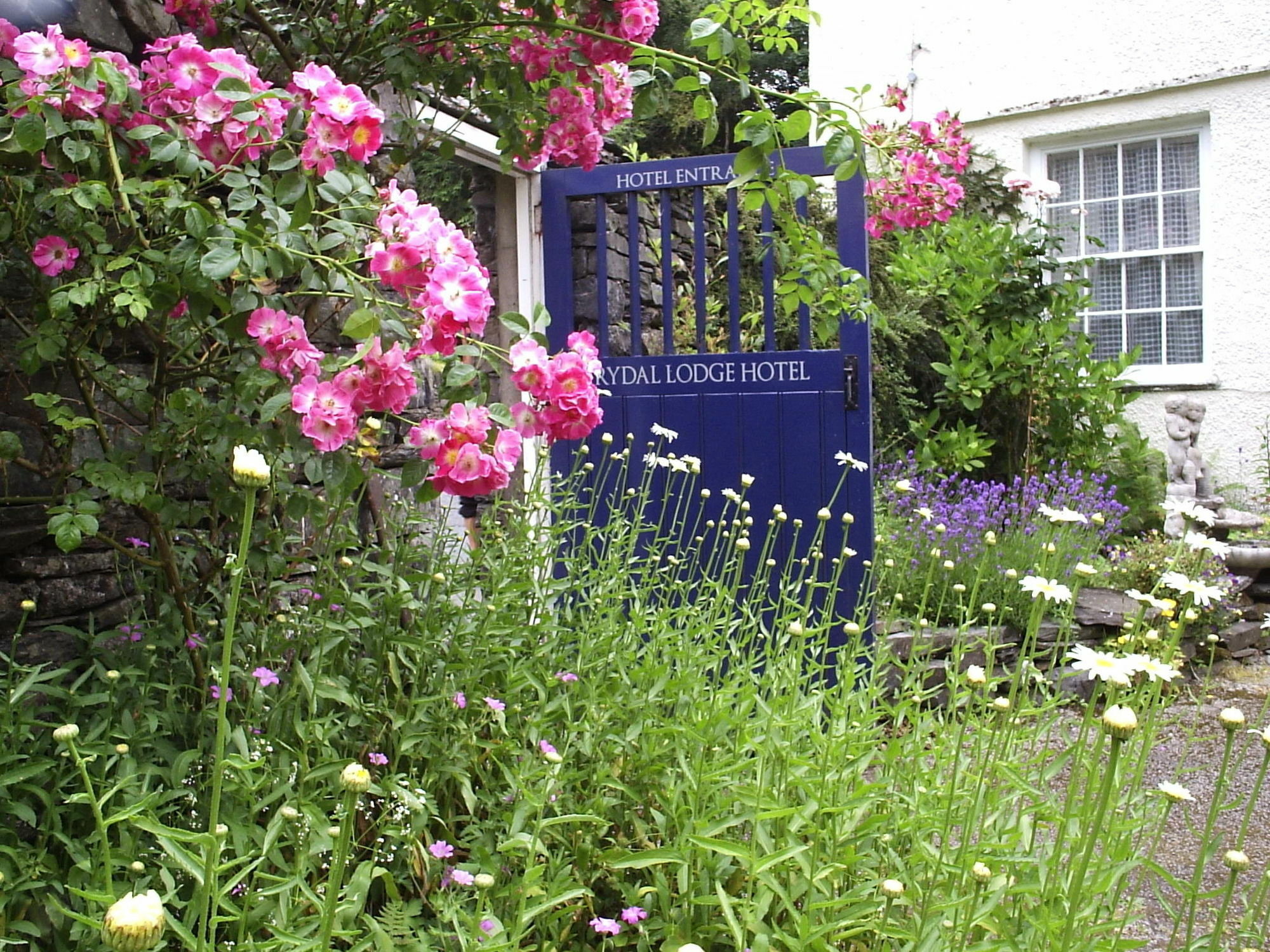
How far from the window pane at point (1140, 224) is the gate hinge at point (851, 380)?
4.46 m

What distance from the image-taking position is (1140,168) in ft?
23.7

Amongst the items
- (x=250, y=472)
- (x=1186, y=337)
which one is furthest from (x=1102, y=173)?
(x=250, y=472)

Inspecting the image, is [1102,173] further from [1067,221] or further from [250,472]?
[250,472]

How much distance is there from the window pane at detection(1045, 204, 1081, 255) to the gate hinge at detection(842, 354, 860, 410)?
14.2 ft

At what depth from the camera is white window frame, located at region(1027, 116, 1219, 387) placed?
22.8 ft

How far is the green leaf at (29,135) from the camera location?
1.53m

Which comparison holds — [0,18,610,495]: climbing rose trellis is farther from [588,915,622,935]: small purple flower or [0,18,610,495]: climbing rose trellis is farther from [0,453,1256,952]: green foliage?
[588,915,622,935]: small purple flower

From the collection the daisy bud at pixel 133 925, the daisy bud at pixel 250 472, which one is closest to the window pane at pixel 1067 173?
the daisy bud at pixel 250 472

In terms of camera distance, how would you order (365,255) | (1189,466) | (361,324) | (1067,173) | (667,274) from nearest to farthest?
(361,324), (365,255), (667,274), (1189,466), (1067,173)

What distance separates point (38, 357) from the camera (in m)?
1.71

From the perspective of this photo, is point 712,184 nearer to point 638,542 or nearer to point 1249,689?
point 638,542

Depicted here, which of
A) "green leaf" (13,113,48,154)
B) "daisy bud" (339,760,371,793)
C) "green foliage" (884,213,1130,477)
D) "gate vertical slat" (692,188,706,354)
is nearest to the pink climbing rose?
"green leaf" (13,113,48,154)

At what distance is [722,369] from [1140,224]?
4.63 m

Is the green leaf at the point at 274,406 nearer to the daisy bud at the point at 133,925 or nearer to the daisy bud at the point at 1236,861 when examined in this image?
the daisy bud at the point at 133,925
